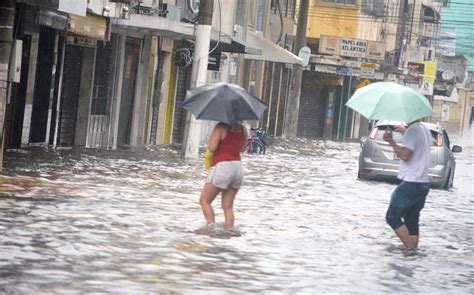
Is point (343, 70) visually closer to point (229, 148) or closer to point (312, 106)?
point (312, 106)

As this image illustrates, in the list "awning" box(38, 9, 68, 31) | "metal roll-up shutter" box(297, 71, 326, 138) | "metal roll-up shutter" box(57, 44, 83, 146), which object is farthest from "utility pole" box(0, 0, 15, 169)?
"metal roll-up shutter" box(297, 71, 326, 138)

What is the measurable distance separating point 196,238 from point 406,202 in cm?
229

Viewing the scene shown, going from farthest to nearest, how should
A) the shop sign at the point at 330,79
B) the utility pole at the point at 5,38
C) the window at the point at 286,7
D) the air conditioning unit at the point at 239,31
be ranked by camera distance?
the shop sign at the point at 330,79
the window at the point at 286,7
the air conditioning unit at the point at 239,31
the utility pole at the point at 5,38

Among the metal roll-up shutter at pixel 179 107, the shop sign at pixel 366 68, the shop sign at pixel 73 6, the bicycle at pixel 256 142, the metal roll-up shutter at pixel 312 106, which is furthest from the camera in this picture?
the metal roll-up shutter at pixel 312 106

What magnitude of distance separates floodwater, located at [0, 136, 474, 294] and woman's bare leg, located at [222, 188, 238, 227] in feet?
0.49

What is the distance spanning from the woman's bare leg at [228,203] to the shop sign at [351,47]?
48736 mm

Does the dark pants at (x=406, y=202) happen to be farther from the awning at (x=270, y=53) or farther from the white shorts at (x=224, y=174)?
the awning at (x=270, y=53)

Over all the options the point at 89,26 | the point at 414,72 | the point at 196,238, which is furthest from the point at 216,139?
the point at 414,72

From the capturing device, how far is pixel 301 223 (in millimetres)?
16969

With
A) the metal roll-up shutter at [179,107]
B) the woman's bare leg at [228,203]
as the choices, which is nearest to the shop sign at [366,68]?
the metal roll-up shutter at [179,107]

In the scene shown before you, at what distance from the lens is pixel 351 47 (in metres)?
63.3

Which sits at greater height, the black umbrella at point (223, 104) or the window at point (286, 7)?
the window at point (286, 7)

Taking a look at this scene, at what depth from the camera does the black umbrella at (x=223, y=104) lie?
573 inches

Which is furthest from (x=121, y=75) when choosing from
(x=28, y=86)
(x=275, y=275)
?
(x=275, y=275)
